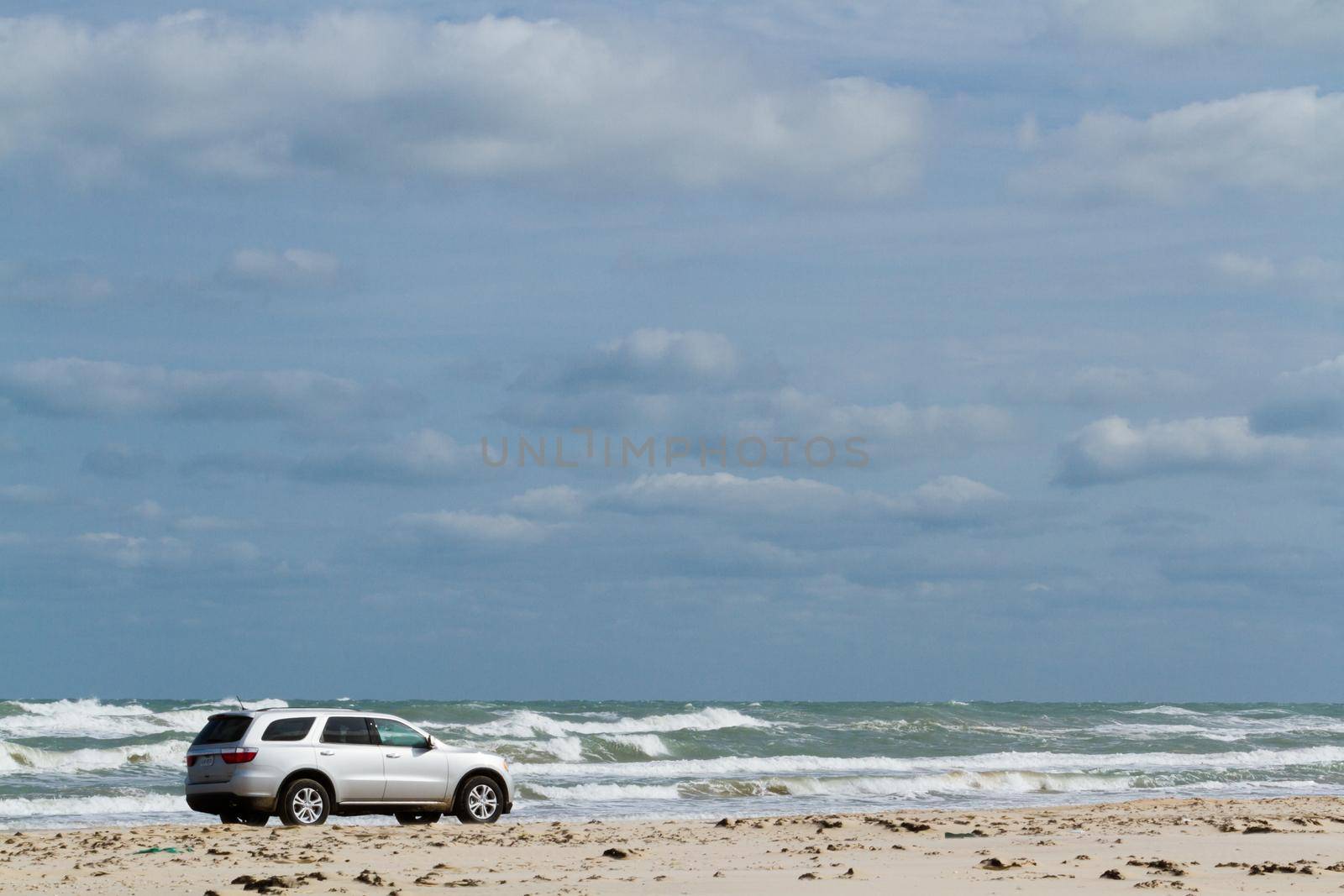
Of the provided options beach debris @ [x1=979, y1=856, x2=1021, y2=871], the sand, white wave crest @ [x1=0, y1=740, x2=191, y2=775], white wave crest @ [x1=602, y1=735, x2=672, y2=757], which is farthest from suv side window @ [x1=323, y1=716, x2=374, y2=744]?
white wave crest @ [x1=602, y1=735, x2=672, y2=757]

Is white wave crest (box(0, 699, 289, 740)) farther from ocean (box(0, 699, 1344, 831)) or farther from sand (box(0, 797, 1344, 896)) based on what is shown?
sand (box(0, 797, 1344, 896))

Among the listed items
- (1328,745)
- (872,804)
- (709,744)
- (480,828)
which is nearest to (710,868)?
(480,828)

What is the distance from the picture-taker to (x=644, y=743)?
35500mm

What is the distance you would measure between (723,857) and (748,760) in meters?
18.3

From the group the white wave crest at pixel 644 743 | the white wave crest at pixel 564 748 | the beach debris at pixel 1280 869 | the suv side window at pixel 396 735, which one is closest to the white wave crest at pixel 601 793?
the white wave crest at pixel 564 748

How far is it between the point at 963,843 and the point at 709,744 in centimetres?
1978

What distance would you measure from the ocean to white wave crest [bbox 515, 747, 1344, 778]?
8 centimetres

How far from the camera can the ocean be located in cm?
2477

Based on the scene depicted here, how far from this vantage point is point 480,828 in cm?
1873

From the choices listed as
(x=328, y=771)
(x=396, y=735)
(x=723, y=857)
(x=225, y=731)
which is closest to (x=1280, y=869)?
(x=723, y=857)

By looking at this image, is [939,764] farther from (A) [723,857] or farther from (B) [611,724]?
(A) [723,857]

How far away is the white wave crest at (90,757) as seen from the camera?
3103 centimetres

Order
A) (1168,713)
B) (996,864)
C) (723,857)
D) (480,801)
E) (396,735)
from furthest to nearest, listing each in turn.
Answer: (1168,713) < (480,801) < (396,735) < (723,857) < (996,864)

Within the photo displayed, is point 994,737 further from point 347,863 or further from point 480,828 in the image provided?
point 347,863
